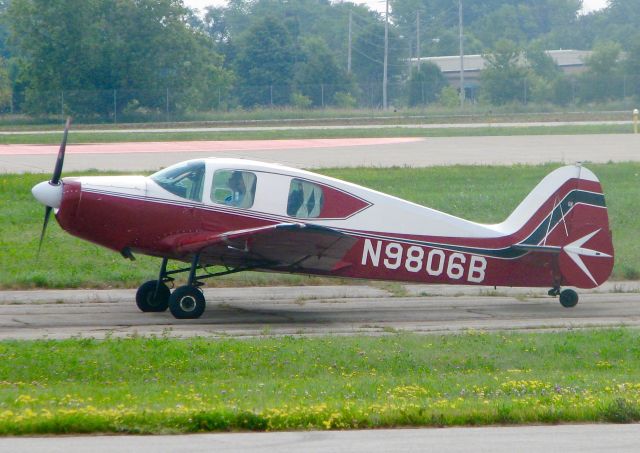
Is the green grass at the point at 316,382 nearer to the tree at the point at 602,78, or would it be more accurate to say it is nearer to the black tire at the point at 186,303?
the black tire at the point at 186,303

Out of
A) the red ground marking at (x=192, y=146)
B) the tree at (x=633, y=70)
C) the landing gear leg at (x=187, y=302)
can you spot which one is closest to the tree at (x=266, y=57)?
the tree at (x=633, y=70)

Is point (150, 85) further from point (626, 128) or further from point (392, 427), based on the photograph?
point (392, 427)

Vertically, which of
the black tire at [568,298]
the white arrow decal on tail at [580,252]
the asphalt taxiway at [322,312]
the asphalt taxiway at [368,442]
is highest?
the white arrow decal on tail at [580,252]

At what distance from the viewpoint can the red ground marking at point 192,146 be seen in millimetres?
36375

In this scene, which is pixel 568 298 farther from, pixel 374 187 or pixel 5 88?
pixel 5 88

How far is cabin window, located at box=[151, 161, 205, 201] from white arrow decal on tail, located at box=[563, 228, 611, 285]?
5.52 m

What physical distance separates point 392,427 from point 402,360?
9.94 feet

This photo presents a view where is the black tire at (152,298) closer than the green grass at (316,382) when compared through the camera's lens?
No

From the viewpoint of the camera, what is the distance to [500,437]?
7703mm

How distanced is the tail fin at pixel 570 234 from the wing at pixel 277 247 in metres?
2.83

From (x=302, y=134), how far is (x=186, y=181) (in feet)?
111

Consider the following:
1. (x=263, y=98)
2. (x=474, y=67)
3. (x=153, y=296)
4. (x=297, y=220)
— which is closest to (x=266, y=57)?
(x=263, y=98)

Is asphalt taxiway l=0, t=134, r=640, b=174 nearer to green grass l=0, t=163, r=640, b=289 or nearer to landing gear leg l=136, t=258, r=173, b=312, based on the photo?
green grass l=0, t=163, r=640, b=289

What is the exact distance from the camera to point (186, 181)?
1425cm
